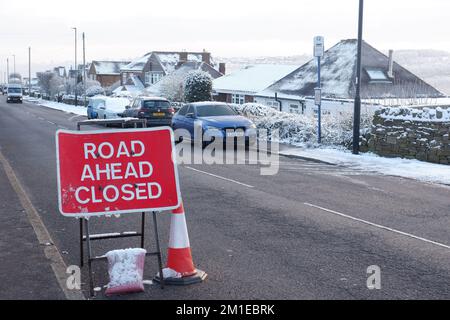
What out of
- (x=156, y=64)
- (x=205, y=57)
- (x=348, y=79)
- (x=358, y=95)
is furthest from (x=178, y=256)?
(x=156, y=64)

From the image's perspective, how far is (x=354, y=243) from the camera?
24.6 feet

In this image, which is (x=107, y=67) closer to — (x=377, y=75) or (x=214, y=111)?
(x=377, y=75)

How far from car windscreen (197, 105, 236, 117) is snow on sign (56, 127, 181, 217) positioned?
1504cm

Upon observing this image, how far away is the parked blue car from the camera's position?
19703mm

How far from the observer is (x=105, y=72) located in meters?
116

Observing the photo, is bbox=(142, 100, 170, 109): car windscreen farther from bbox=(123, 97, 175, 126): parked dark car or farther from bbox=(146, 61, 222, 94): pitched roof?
bbox=(146, 61, 222, 94): pitched roof

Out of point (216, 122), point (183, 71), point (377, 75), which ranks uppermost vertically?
point (183, 71)

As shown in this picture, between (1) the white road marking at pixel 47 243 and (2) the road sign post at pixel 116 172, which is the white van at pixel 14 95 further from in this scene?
(2) the road sign post at pixel 116 172

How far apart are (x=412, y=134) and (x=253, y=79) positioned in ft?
118

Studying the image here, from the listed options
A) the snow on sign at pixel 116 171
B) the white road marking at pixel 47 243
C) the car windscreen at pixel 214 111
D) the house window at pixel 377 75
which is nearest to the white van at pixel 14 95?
the house window at pixel 377 75

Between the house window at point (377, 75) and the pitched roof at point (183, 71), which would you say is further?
the pitched roof at point (183, 71)

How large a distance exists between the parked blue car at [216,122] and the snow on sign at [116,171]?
1367cm

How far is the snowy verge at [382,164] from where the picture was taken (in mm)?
13812
